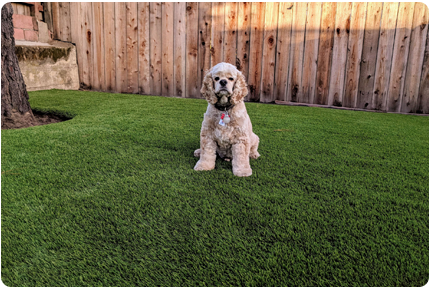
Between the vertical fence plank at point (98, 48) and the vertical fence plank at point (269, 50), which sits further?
the vertical fence plank at point (98, 48)

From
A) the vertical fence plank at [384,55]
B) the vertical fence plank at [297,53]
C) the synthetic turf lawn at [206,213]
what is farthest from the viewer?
the vertical fence plank at [297,53]

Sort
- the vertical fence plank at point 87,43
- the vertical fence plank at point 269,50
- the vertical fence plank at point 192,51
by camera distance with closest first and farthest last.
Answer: the vertical fence plank at point 269,50 < the vertical fence plank at point 192,51 < the vertical fence plank at point 87,43

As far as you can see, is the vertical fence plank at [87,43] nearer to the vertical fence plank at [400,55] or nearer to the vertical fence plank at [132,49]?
the vertical fence plank at [132,49]

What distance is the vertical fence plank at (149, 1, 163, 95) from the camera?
19.0 feet

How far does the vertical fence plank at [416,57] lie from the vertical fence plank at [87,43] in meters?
5.65

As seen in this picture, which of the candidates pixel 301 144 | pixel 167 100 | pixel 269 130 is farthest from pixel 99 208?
pixel 167 100

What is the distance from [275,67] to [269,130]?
6.51ft

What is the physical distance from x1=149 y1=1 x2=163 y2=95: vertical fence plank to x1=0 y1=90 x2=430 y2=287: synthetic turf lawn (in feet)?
9.26

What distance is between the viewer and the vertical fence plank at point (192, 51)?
564cm

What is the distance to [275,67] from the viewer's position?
537 centimetres

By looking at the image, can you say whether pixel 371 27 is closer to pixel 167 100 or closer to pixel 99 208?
pixel 167 100

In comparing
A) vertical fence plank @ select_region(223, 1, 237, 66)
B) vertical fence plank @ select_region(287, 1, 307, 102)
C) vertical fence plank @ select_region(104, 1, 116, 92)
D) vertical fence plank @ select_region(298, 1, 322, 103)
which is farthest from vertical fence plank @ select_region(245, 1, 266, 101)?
vertical fence plank @ select_region(104, 1, 116, 92)

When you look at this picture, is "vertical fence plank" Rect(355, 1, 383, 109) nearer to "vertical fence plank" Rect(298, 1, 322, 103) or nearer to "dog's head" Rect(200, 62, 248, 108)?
"vertical fence plank" Rect(298, 1, 322, 103)

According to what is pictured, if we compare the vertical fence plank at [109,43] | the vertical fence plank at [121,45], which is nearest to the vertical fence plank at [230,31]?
the vertical fence plank at [121,45]
